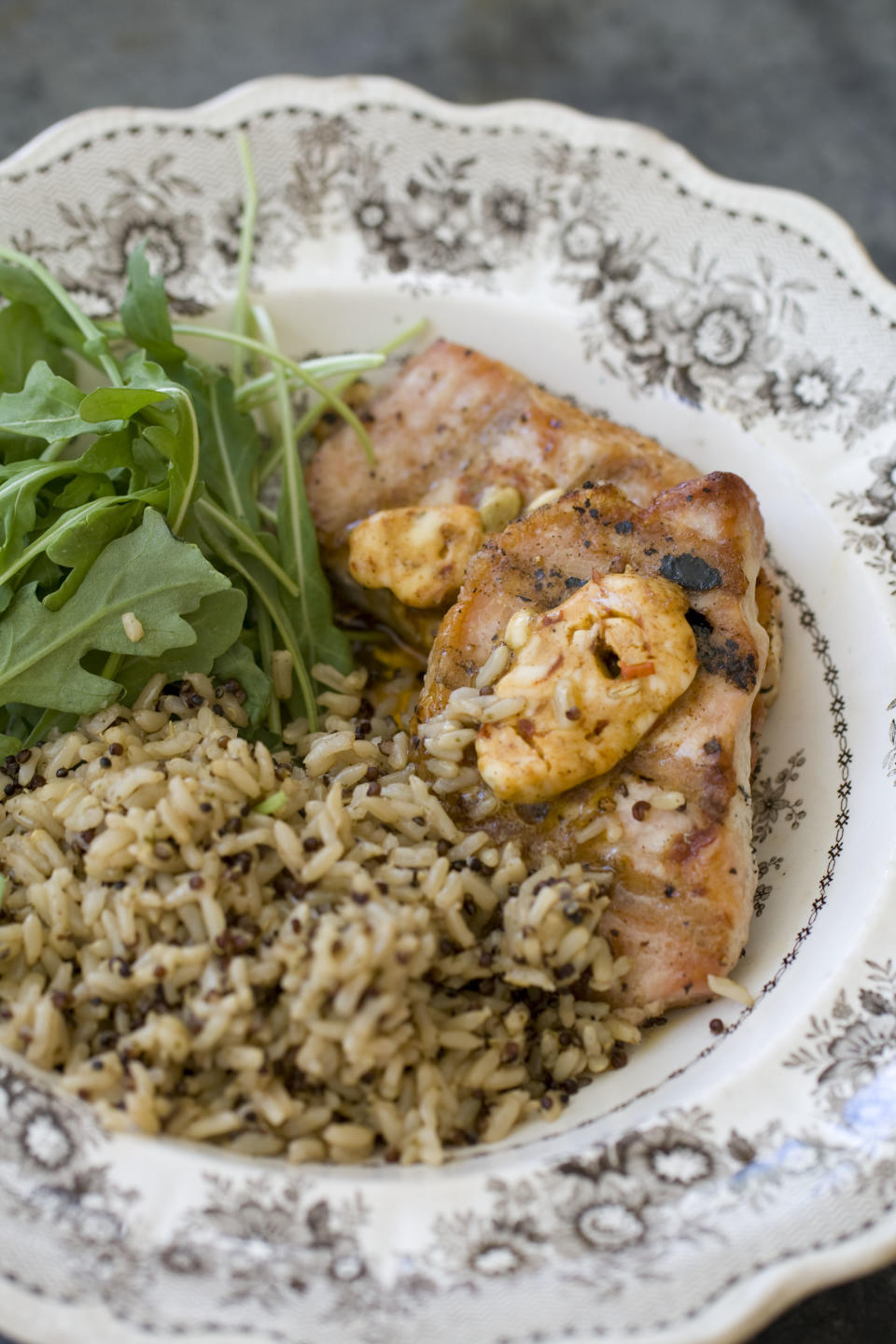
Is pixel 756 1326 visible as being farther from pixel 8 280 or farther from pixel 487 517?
pixel 8 280

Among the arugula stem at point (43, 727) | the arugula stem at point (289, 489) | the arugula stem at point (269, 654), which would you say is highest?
the arugula stem at point (289, 489)

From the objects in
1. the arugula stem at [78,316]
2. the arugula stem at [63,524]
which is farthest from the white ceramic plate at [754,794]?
the arugula stem at [63,524]

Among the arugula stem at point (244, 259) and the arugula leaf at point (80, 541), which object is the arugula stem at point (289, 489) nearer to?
the arugula stem at point (244, 259)

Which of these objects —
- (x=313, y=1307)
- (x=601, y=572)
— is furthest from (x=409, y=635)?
(x=313, y=1307)

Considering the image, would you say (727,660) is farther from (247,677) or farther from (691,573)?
(247,677)

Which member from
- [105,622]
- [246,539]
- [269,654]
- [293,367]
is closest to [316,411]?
[293,367]

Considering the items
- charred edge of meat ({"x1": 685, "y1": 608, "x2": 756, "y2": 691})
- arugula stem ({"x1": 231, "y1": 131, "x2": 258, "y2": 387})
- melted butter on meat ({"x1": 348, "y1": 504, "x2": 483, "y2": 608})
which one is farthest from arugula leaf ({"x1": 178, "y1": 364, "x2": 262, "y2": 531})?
charred edge of meat ({"x1": 685, "y1": 608, "x2": 756, "y2": 691})

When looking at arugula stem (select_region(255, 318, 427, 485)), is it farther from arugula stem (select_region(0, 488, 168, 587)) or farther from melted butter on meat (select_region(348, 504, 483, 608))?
arugula stem (select_region(0, 488, 168, 587))
